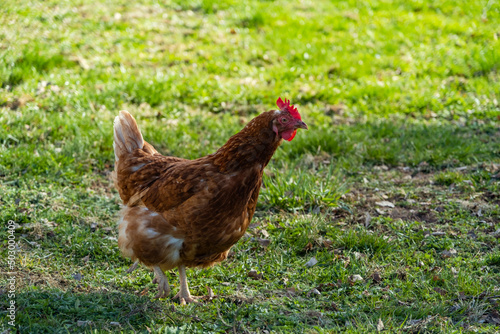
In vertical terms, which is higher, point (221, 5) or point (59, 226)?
point (221, 5)

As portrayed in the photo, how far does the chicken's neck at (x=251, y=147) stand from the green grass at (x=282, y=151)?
1.04 metres

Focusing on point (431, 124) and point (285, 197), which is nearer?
point (285, 197)

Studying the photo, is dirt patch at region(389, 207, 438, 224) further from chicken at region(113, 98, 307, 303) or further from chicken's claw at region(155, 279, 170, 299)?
chicken's claw at region(155, 279, 170, 299)

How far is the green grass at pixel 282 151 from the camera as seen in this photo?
365cm

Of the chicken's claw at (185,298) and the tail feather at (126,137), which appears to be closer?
the chicken's claw at (185,298)

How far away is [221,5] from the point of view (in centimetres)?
979

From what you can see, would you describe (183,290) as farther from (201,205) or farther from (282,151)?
(282,151)

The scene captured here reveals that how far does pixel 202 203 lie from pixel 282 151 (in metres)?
2.72

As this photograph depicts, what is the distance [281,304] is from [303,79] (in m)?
4.75

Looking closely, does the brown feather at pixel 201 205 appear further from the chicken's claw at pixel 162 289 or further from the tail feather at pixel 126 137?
the tail feather at pixel 126 137

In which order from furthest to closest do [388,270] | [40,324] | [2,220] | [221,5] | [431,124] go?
[221,5] < [431,124] < [2,220] < [388,270] < [40,324]

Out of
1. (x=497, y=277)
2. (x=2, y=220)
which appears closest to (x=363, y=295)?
(x=497, y=277)

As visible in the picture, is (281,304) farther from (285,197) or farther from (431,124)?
(431,124)

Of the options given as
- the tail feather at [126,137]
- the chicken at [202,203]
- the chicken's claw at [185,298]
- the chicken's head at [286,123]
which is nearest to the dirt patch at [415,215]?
the chicken at [202,203]
